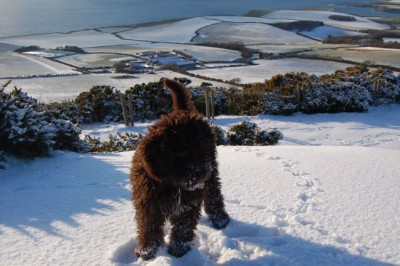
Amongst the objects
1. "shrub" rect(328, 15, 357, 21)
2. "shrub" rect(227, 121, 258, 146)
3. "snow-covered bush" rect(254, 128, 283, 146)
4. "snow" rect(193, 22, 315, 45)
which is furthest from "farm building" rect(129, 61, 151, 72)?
"shrub" rect(328, 15, 357, 21)

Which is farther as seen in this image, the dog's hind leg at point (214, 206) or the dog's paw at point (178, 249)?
the dog's hind leg at point (214, 206)

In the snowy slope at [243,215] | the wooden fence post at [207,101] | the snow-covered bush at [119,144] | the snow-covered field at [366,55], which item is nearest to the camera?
the snowy slope at [243,215]

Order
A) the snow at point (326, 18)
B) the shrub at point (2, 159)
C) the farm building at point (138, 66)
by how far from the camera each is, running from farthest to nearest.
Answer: the snow at point (326, 18)
the farm building at point (138, 66)
the shrub at point (2, 159)

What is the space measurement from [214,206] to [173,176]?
1017mm

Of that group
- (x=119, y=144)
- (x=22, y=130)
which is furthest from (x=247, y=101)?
(x=22, y=130)

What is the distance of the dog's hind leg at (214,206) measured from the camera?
3.20m

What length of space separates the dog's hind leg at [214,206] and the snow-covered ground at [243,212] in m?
0.08

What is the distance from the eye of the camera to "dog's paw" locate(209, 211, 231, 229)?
125 inches

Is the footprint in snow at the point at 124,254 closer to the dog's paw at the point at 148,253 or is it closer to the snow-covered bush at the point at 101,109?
the dog's paw at the point at 148,253

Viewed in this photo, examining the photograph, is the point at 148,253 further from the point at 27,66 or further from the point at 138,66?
the point at 27,66

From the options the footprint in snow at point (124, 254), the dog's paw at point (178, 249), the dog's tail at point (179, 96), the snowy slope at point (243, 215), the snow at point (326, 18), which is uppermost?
the snow at point (326, 18)

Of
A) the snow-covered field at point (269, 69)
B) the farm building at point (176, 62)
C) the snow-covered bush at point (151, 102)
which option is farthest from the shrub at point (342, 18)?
the snow-covered bush at point (151, 102)

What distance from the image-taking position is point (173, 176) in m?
2.32

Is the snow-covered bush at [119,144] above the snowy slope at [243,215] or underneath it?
underneath
